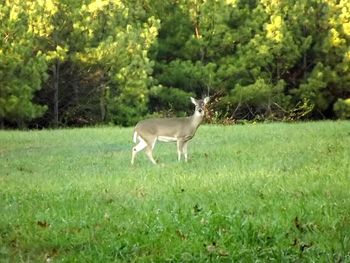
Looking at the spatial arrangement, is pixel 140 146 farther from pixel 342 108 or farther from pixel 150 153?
pixel 342 108

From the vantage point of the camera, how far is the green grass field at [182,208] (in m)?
6.38

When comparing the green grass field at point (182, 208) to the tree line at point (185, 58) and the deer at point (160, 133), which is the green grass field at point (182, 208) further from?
the tree line at point (185, 58)

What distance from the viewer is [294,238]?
6.55m

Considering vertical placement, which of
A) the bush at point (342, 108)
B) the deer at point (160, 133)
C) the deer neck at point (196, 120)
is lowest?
the bush at point (342, 108)

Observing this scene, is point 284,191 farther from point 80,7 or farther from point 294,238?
point 80,7

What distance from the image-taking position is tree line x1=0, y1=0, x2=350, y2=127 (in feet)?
109

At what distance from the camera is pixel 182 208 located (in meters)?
8.18

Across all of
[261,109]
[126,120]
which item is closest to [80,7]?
[126,120]

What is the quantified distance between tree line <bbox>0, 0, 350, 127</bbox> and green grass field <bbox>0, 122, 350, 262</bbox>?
18536 millimetres

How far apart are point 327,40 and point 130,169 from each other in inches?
1005

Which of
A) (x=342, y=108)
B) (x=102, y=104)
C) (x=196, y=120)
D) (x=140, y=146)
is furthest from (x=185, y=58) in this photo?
(x=140, y=146)

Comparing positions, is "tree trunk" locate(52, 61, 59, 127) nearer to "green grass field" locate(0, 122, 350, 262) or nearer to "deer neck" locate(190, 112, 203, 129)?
"green grass field" locate(0, 122, 350, 262)

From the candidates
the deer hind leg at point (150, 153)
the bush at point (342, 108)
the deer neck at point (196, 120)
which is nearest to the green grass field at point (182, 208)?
the deer hind leg at point (150, 153)

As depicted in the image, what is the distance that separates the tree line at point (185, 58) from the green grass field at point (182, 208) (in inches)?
730
